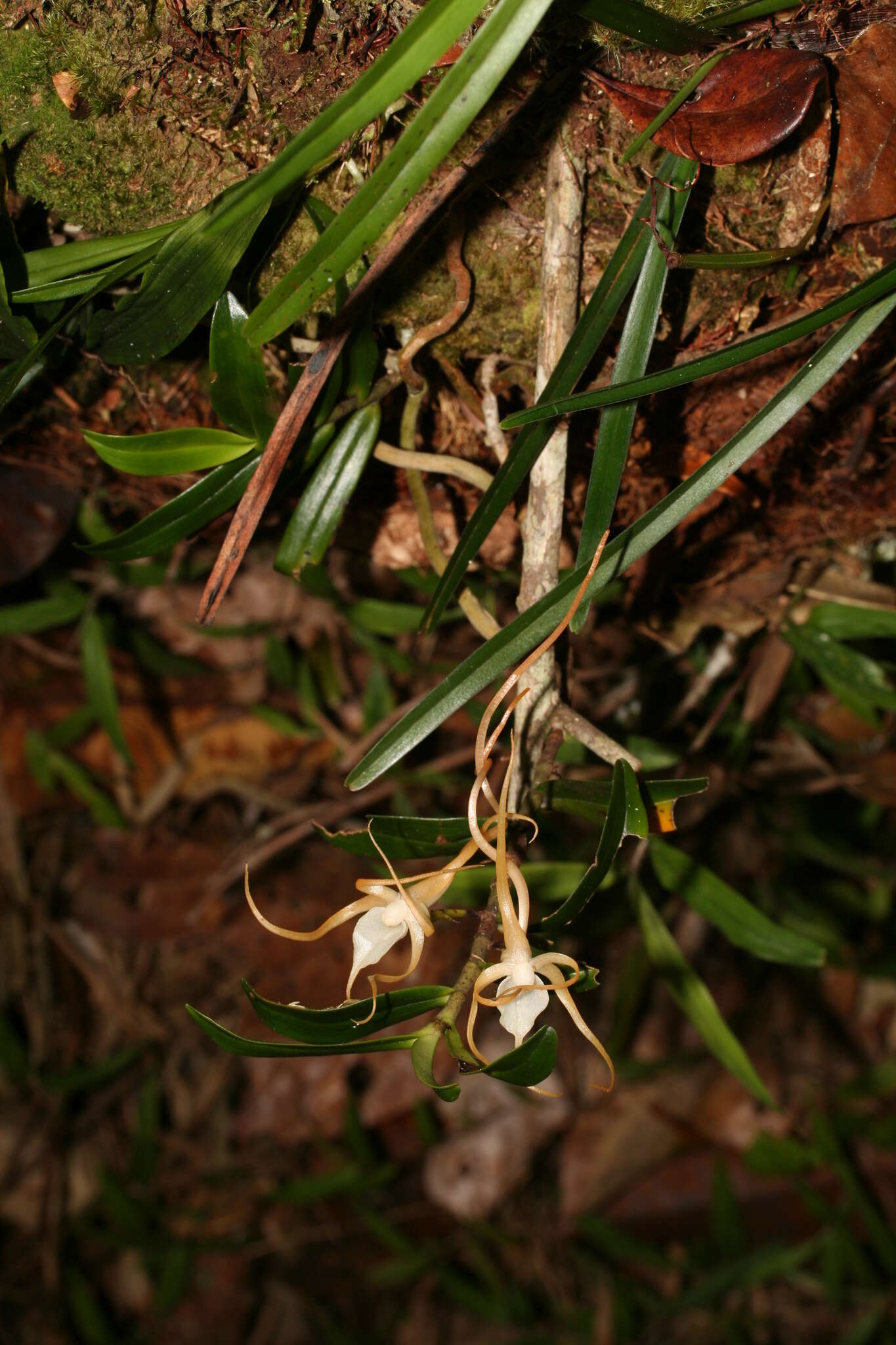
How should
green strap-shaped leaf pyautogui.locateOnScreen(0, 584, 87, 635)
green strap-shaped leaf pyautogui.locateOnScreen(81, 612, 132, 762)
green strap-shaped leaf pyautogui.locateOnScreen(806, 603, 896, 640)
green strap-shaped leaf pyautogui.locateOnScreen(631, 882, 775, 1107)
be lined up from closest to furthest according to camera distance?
green strap-shaped leaf pyautogui.locateOnScreen(631, 882, 775, 1107) < green strap-shaped leaf pyautogui.locateOnScreen(806, 603, 896, 640) < green strap-shaped leaf pyautogui.locateOnScreen(0, 584, 87, 635) < green strap-shaped leaf pyautogui.locateOnScreen(81, 612, 132, 762)

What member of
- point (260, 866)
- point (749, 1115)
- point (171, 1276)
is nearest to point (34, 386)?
point (260, 866)

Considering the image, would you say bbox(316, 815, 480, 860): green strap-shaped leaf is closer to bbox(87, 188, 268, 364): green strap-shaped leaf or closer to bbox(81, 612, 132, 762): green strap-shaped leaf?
bbox(87, 188, 268, 364): green strap-shaped leaf

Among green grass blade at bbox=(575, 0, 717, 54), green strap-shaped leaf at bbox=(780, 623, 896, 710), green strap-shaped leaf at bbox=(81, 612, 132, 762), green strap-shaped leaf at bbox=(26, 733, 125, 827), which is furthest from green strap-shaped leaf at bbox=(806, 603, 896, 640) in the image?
green strap-shaped leaf at bbox=(26, 733, 125, 827)

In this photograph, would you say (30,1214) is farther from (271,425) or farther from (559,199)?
(559,199)

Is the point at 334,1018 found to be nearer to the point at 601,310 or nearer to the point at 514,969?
the point at 514,969

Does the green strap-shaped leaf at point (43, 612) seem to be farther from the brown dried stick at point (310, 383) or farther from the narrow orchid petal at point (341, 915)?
the narrow orchid petal at point (341, 915)

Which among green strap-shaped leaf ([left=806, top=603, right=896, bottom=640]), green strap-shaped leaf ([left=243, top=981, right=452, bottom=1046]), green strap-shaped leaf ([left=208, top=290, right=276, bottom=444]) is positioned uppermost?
green strap-shaped leaf ([left=208, top=290, right=276, bottom=444])

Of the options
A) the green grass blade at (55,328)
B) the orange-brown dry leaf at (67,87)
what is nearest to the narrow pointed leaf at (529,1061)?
the green grass blade at (55,328)
